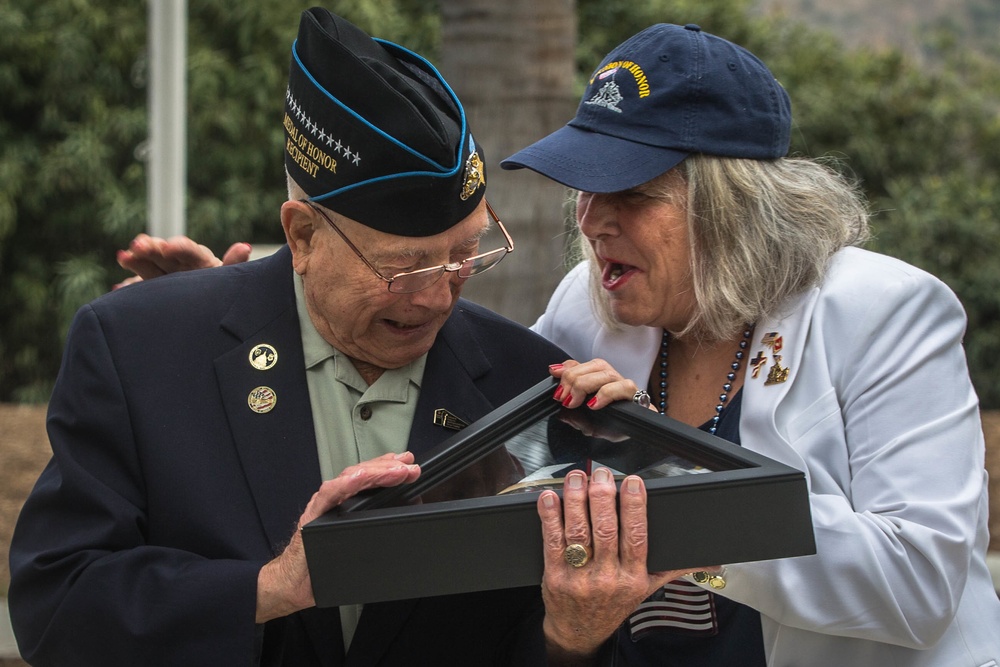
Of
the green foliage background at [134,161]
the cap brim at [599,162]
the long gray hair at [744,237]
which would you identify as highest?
the cap brim at [599,162]

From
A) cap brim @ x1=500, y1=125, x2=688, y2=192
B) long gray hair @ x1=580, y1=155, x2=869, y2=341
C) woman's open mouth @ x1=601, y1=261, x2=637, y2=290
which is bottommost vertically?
woman's open mouth @ x1=601, y1=261, x2=637, y2=290

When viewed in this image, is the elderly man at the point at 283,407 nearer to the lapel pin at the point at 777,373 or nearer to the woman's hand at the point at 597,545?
the woman's hand at the point at 597,545

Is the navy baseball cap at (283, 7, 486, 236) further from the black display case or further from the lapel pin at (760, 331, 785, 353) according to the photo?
the lapel pin at (760, 331, 785, 353)

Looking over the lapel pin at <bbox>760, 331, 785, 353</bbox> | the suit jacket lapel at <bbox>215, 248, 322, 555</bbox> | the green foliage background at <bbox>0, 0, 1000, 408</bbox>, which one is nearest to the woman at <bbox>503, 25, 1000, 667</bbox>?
the lapel pin at <bbox>760, 331, 785, 353</bbox>

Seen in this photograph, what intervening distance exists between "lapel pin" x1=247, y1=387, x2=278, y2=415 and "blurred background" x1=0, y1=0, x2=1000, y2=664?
4324 mm

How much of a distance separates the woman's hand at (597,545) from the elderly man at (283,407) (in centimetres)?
28

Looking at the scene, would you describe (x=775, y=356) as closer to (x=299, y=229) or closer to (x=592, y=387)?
(x=592, y=387)

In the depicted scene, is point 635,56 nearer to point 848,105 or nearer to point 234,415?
point 234,415

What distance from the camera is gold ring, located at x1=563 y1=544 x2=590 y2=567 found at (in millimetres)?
2070

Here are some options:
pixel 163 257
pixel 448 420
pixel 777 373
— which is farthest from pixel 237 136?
pixel 777 373

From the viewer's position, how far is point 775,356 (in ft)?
8.98

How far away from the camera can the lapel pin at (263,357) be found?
254 cm

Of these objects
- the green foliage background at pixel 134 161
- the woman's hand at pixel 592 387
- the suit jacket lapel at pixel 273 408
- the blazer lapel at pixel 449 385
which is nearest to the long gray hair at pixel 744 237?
the woman's hand at pixel 592 387

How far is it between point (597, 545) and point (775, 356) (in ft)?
2.80
